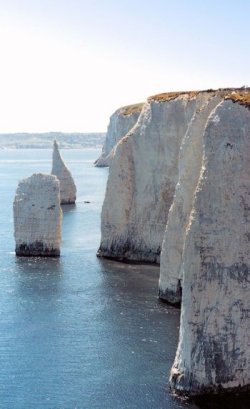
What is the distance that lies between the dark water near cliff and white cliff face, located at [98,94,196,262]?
9.43ft

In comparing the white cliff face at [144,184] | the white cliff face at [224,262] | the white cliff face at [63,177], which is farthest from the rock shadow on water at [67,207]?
the white cliff face at [224,262]

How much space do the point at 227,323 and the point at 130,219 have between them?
3548 cm

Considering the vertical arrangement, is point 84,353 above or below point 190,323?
below

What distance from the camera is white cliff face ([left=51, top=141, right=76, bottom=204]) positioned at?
113 meters

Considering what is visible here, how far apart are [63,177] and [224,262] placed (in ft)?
277

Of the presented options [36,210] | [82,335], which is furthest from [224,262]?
[36,210]

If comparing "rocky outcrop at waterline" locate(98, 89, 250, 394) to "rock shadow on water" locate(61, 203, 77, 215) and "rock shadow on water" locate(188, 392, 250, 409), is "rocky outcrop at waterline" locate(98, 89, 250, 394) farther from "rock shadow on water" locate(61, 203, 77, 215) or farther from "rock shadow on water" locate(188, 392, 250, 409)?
"rock shadow on water" locate(61, 203, 77, 215)

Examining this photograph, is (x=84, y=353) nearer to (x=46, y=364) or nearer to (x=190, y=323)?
(x=46, y=364)

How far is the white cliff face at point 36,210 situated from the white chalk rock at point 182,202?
62.7 ft

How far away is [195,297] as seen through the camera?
103ft

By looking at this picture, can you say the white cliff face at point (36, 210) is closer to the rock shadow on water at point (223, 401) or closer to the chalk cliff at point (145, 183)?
the chalk cliff at point (145, 183)

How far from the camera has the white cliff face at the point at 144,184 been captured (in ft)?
205

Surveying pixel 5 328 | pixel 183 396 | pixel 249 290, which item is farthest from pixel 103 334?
pixel 249 290

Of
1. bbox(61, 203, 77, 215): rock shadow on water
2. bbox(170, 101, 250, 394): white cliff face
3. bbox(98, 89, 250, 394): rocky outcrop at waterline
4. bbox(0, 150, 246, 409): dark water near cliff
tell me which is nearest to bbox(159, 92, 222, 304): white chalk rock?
bbox(0, 150, 246, 409): dark water near cliff
